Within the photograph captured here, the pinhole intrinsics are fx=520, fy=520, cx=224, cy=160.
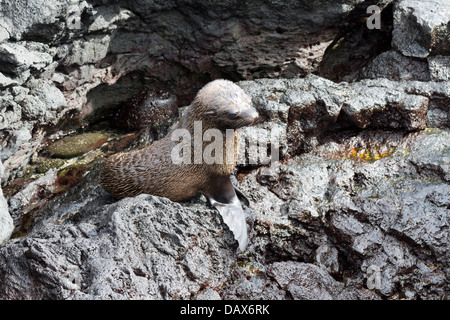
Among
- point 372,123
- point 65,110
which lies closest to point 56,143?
point 65,110

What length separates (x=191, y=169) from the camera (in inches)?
208

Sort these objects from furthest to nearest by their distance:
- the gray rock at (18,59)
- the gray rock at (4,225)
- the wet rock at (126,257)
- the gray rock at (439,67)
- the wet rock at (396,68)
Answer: the wet rock at (396,68), the gray rock at (439,67), the gray rock at (18,59), the gray rock at (4,225), the wet rock at (126,257)

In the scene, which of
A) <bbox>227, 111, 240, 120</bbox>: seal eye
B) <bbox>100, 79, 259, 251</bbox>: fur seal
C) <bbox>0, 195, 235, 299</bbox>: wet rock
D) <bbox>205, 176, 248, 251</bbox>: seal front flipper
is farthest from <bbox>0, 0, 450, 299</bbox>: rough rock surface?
<bbox>227, 111, 240, 120</bbox>: seal eye

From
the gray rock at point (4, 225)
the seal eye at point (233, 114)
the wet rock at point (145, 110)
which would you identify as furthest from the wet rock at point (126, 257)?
the wet rock at point (145, 110)

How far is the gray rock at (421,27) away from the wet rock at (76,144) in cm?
433

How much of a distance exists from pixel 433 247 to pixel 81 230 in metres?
3.18

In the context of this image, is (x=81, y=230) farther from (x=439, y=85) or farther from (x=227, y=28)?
(x=439, y=85)

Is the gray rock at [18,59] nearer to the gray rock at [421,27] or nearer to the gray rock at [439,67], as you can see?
the gray rock at [421,27]

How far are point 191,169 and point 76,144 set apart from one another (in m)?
2.58

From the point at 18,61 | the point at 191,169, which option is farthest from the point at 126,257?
the point at 18,61

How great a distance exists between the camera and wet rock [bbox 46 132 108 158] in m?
7.00

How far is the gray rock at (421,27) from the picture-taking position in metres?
6.84

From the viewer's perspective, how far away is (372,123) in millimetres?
6316

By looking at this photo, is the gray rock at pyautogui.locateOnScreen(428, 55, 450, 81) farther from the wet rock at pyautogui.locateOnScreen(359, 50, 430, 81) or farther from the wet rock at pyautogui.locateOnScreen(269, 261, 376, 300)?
the wet rock at pyautogui.locateOnScreen(269, 261, 376, 300)
